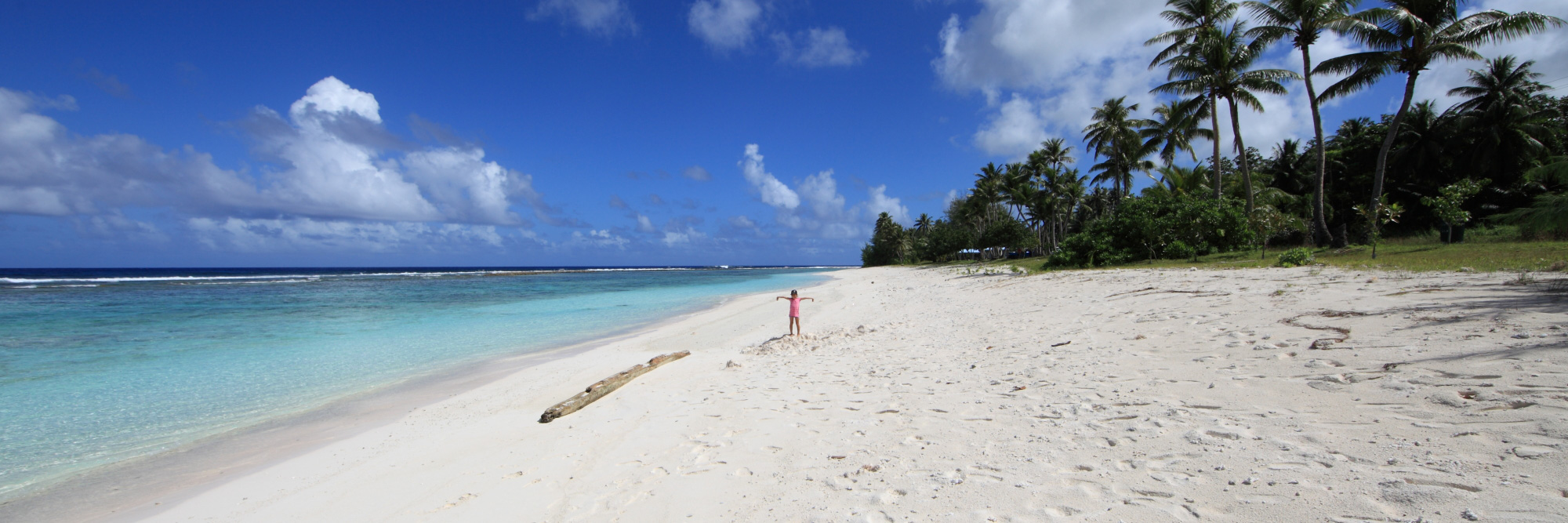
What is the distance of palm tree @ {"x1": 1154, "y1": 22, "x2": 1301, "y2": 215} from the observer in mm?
22875

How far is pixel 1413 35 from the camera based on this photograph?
1780 cm

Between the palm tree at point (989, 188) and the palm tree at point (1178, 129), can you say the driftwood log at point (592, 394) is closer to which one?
the palm tree at point (1178, 129)

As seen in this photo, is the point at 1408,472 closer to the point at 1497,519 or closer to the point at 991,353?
the point at 1497,519

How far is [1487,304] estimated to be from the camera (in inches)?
218

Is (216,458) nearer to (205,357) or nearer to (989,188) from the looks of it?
(205,357)

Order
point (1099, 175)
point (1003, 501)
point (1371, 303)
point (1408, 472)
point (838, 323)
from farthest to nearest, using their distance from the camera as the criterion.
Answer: point (1099, 175) < point (838, 323) < point (1371, 303) < point (1003, 501) < point (1408, 472)

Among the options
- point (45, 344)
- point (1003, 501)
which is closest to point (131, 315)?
point (45, 344)

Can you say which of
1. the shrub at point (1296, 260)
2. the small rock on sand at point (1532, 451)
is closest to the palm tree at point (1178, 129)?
the shrub at point (1296, 260)

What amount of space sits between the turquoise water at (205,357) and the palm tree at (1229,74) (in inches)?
897

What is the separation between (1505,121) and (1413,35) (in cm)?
1389

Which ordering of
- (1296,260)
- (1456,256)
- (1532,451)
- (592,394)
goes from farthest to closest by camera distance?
(1296,260) → (1456,256) → (592,394) → (1532,451)

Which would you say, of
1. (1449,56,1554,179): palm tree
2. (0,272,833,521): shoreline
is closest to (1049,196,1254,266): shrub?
(1449,56,1554,179): palm tree

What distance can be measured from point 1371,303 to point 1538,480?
5148 millimetres

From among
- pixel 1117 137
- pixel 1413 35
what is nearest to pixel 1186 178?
pixel 1117 137
